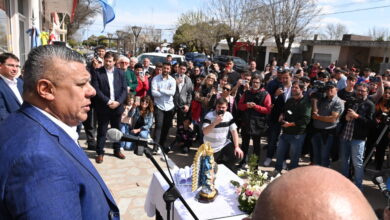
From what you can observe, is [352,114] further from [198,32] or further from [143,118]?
[198,32]

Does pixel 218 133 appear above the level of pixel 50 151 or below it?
below

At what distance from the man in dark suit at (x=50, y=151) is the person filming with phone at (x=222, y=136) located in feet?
9.59

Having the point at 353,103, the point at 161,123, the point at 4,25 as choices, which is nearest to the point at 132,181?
the point at 161,123

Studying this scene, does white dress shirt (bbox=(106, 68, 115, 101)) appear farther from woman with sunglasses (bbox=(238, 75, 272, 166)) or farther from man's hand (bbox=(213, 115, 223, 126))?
woman with sunglasses (bbox=(238, 75, 272, 166))

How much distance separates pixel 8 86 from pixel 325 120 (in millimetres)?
4906

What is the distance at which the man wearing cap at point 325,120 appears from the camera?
4754mm

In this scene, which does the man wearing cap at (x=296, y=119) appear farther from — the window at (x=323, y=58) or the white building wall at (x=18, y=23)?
the window at (x=323, y=58)

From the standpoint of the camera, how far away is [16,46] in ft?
20.8

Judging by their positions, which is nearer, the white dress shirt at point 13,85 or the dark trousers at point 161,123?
the white dress shirt at point 13,85

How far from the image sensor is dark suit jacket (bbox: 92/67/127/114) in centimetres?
496

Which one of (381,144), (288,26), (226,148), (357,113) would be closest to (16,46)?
(226,148)

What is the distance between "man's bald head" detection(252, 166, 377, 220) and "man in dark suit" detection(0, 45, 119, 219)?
81 cm

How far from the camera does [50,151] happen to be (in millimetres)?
1117

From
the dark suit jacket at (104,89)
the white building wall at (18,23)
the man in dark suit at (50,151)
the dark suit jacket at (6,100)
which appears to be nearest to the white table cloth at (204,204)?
the man in dark suit at (50,151)
